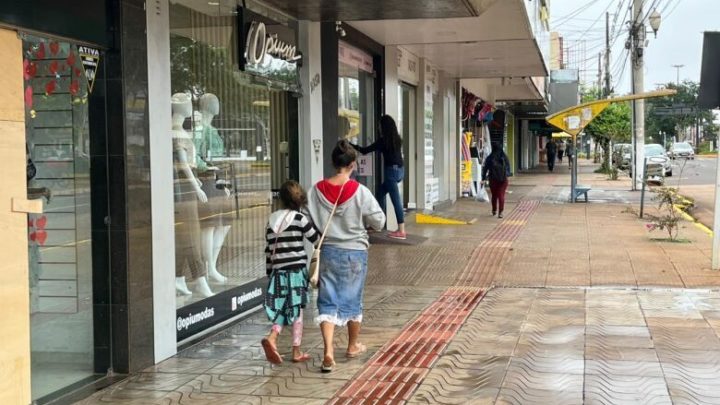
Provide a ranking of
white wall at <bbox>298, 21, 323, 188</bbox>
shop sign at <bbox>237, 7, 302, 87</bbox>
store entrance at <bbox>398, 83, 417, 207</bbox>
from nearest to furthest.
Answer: shop sign at <bbox>237, 7, 302, 87</bbox>, white wall at <bbox>298, 21, 323, 188</bbox>, store entrance at <bbox>398, 83, 417, 207</bbox>

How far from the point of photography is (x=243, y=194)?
7852 millimetres

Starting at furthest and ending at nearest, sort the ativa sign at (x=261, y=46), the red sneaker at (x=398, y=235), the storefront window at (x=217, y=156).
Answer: the red sneaker at (x=398, y=235)
the ativa sign at (x=261, y=46)
the storefront window at (x=217, y=156)

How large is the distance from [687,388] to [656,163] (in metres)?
28.4

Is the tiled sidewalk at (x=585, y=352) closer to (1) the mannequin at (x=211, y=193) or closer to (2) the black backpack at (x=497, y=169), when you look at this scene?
(1) the mannequin at (x=211, y=193)

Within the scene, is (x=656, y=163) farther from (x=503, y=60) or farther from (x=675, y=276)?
(x=675, y=276)

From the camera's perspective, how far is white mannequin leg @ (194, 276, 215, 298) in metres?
6.87

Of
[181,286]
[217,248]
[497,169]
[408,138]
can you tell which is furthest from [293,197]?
[408,138]

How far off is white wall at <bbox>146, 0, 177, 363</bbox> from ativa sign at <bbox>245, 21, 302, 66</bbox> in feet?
5.12

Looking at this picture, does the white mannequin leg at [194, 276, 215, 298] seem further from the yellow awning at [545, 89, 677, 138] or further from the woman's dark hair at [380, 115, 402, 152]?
the yellow awning at [545, 89, 677, 138]

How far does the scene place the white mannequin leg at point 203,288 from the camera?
6.87m

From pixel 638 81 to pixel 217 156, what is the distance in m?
20.9

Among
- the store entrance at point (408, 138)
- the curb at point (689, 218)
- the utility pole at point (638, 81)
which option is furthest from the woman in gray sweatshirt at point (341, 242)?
the utility pole at point (638, 81)

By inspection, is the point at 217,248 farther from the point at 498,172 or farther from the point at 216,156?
the point at 498,172

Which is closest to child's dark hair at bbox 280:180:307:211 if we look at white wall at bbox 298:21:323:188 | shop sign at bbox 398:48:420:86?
white wall at bbox 298:21:323:188
